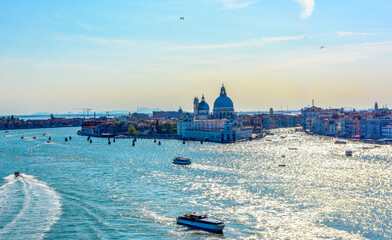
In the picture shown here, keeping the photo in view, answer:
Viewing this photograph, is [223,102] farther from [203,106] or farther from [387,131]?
[387,131]

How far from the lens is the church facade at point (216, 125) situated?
1970 inches

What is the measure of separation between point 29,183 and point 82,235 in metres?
8.39

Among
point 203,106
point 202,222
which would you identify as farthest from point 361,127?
point 202,222

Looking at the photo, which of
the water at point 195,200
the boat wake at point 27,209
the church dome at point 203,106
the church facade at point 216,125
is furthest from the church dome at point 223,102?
the boat wake at point 27,209

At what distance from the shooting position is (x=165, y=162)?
27.9m

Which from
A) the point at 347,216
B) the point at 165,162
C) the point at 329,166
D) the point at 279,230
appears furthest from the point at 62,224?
the point at 329,166

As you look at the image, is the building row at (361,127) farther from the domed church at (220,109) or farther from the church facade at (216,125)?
the domed church at (220,109)

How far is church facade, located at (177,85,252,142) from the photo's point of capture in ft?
164

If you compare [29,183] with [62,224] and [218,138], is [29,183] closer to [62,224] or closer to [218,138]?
[62,224]

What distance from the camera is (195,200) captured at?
52.3 ft

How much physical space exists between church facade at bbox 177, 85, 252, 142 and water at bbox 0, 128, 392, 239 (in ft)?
77.9

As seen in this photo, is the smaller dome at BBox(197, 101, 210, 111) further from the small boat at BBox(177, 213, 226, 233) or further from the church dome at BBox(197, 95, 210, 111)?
the small boat at BBox(177, 213, 226, 233)

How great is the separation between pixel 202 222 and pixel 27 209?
6.19 m

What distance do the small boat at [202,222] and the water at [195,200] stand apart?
204 millimetres
